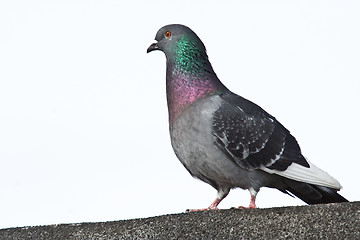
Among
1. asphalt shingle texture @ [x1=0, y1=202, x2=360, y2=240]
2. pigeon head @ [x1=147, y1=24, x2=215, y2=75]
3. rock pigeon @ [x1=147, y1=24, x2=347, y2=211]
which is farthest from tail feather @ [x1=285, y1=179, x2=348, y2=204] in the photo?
asphalt shingle texture @ [x1=0, y1=202, x2=360, y2=240]

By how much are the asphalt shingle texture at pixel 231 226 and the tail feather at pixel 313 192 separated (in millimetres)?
1661

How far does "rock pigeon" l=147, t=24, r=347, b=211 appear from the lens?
21.8 feet

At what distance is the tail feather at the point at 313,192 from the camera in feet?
23.2

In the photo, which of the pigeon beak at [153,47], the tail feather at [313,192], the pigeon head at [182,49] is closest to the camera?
the tail feather at [313,192]

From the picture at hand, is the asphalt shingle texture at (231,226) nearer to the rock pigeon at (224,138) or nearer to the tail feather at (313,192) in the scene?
the rock pigeon at (224,138)

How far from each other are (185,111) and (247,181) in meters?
0.93

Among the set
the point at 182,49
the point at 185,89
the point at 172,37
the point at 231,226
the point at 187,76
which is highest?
the point at 172,37

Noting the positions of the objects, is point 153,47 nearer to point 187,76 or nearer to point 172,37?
point 172,37

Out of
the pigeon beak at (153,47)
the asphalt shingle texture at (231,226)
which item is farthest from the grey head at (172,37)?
the asphalt shingle texture at (231,226)

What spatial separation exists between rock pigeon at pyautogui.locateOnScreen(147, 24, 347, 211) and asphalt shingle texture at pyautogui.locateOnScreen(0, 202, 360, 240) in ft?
3.63

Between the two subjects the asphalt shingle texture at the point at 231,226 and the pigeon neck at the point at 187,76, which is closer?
the asphalt shingle texture at the point at 231,226

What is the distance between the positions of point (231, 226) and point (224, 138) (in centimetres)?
157

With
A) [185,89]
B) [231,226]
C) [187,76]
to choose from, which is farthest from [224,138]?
[231,226]

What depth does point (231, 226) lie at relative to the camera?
522cm
